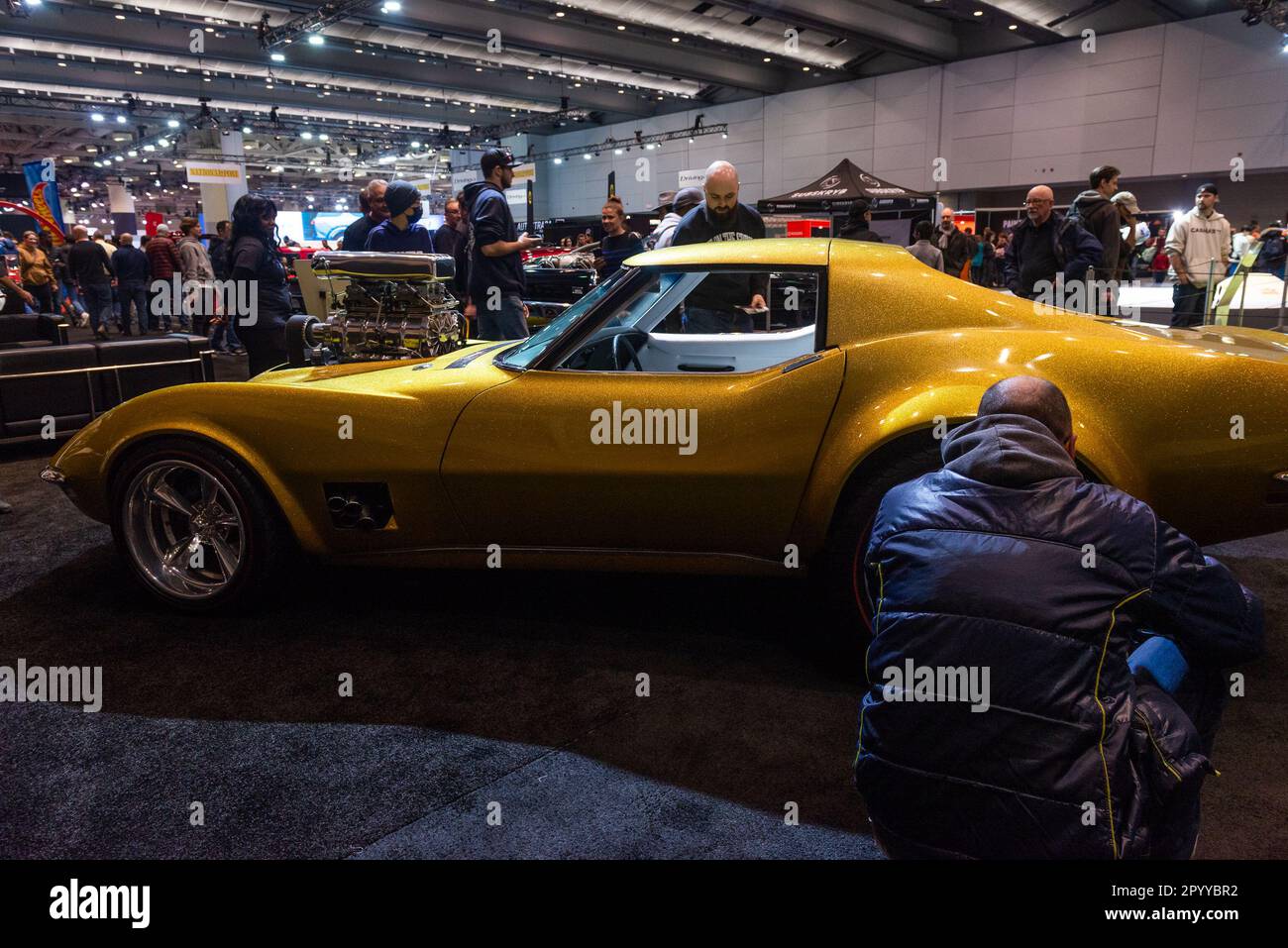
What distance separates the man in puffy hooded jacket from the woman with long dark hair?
5.44 metres

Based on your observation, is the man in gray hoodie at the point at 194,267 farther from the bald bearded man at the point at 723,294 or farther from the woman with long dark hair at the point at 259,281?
the bald bearded man at the point at 723,294

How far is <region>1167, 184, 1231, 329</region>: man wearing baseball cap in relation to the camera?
27.3ft

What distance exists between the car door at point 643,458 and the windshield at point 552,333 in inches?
5.1

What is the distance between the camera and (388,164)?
36.0 meters

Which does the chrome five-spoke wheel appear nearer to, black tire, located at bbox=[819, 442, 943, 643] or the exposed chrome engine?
the exposed chrome engine

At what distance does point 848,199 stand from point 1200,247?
7.52 m

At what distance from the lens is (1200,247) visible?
8359 millimetres

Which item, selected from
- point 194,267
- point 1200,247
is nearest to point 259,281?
point 194,267

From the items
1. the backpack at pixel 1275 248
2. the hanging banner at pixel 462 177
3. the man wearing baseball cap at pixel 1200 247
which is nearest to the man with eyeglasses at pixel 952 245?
the backpack at pixel 1275 248

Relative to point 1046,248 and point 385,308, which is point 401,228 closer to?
point 385,308

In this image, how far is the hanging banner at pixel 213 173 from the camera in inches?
845

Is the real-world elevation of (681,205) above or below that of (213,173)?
below
